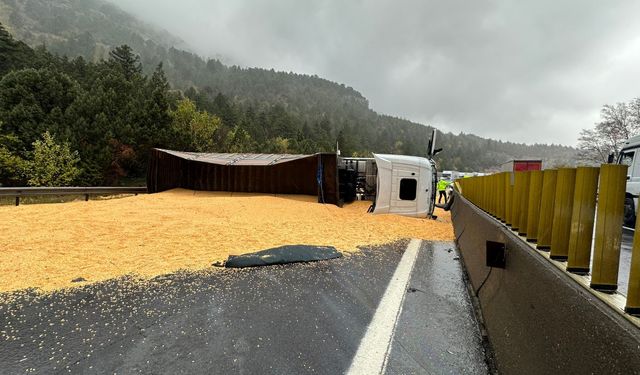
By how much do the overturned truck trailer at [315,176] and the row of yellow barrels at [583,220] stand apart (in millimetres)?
10268

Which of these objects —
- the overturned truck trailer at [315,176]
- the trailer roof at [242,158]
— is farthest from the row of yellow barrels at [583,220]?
the trailer roof at [242,158]

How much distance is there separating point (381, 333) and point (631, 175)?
1187 centimetres

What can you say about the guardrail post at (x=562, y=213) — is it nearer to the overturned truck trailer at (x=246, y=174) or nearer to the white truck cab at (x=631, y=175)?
the white truck cab at (x=631, y=175)

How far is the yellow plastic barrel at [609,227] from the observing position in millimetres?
1881

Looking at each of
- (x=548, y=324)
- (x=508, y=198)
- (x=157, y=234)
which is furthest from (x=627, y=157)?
(x=157, y=234)

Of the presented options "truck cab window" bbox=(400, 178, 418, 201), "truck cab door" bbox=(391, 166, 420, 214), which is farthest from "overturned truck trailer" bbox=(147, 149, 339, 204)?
"truck cab window" bbox=(400, 178, 418, 201)

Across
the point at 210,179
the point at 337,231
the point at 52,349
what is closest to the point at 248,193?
the point at 210,179

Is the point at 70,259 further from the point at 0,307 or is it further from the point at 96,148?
the point at 96,148

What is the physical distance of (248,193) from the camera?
60.4 ft

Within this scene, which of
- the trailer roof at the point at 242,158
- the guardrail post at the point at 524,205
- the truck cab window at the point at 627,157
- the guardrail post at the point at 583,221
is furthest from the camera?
the trailer roof at the point at 242,158

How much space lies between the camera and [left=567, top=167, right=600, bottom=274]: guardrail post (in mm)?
2193

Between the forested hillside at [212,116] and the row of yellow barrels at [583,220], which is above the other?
the forested hillside at [212,116]

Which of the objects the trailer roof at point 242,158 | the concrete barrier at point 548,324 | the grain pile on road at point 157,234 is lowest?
the grain pile on road at point 157,234

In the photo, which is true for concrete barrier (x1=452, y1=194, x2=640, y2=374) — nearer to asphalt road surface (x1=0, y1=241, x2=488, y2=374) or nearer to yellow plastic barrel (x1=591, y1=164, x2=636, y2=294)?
yellow plastic barrel (x1=591, y1=164, x2=636, y2=294)
